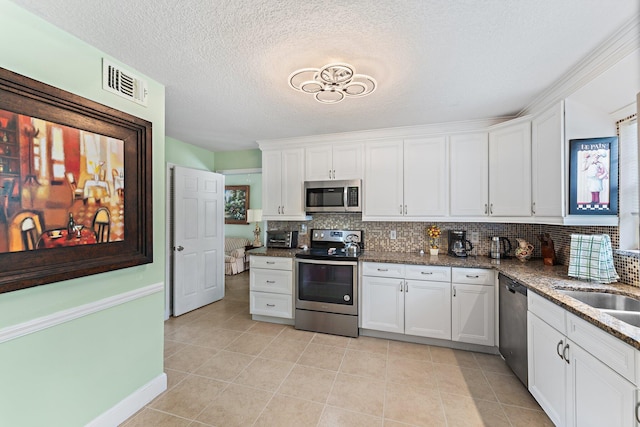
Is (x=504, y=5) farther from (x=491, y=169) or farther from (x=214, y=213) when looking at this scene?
(x=214, y=213)

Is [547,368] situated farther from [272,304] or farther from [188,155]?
[188,155]

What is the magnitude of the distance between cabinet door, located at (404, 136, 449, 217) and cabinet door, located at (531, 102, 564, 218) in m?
0.82

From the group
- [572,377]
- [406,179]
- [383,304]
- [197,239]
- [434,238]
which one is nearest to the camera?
[572,377]

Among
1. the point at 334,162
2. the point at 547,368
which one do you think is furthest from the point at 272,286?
the point at 547,368

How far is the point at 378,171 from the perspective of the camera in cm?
331

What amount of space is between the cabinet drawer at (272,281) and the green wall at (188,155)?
6.39ft

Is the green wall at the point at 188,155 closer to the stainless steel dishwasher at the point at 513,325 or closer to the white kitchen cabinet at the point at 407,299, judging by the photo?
the white kitchen cabinet at the point at 407,299

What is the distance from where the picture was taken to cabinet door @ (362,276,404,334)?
2.91 meters

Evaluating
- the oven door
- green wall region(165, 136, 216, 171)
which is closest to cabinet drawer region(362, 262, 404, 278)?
the oven door

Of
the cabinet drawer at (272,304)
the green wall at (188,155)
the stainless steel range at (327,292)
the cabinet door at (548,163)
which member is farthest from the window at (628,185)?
the green wall at (188,155)

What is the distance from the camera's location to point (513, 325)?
2.24m

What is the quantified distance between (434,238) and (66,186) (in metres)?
3.45

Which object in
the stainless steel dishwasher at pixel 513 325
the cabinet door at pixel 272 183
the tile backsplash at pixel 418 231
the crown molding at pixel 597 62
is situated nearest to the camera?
the crown molding at pixel 597 62

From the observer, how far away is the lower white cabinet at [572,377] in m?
1.16
